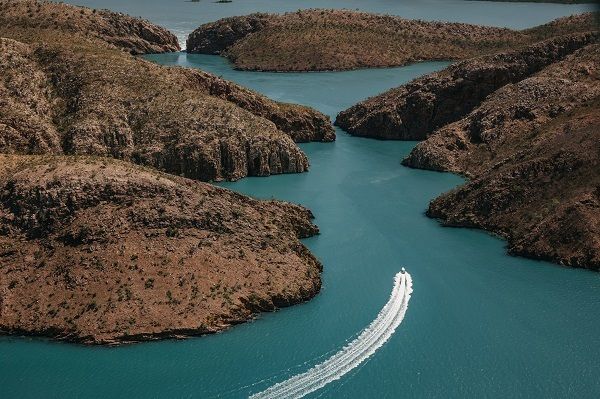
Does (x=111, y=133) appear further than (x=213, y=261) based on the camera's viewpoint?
Yes

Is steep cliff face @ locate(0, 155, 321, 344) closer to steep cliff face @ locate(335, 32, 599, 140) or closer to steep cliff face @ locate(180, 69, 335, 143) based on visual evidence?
steep cliff face @ locate(180, 69, 335, 143)

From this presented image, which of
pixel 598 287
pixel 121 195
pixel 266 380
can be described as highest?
pixel 121 195

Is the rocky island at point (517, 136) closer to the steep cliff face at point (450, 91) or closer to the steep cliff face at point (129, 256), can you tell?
the steep cliff face at point (450, 91)

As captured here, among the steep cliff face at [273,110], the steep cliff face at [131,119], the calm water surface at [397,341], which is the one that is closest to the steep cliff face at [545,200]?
the calm water surface at [397,341]

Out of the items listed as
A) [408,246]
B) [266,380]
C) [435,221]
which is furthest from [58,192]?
[435,221]

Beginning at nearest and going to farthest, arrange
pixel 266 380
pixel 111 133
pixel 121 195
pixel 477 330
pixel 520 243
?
pixel 266 380, pixel 477 330, pixel 121 195, pixel 520 243, pixel 111 133

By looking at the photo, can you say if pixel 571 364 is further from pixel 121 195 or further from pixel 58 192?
pixel 58 192

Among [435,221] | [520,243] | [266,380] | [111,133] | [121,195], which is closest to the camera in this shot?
[266,380]

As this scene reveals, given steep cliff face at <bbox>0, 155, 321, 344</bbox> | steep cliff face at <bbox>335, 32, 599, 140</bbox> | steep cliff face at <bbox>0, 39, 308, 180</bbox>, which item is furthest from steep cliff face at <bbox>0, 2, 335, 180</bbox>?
steep cliff face at <bbox>335, 32, 599, 140</bbox>

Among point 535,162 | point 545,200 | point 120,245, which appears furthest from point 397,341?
point 535,162
